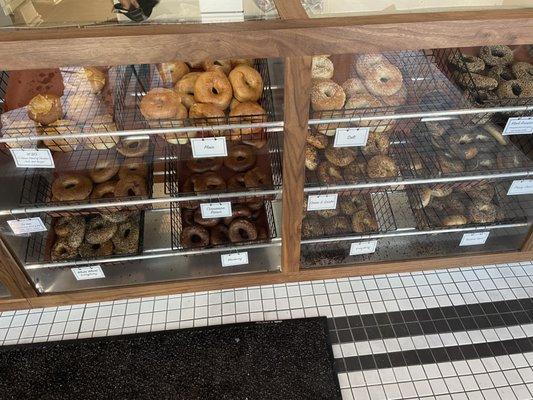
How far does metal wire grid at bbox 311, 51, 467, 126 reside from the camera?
1.66 m

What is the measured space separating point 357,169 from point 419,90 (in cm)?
41

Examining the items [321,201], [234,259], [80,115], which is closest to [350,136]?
[321,201]

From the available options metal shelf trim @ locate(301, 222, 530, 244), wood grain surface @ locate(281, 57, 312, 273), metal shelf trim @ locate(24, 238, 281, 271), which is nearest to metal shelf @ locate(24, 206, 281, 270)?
metal shelf trim @ locate(24, 238, 281, 271)

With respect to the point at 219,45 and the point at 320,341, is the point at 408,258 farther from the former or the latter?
the point at 219,45

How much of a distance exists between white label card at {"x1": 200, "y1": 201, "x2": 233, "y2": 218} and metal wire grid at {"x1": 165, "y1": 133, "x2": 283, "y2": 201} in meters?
0.05

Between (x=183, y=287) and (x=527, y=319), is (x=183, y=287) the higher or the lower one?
the higher one

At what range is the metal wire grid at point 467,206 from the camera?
2057 millimetres

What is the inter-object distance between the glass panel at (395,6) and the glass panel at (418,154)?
0.36 meters

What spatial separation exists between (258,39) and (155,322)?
1424mm

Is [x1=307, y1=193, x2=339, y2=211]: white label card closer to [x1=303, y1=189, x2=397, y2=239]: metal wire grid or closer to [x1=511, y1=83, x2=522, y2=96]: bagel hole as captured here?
[x1=303, y1=189, x2=397, y2=239]: metal wire grid

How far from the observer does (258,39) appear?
1148 millimetres

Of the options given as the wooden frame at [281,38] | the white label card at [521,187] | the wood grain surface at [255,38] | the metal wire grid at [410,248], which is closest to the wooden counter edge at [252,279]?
the metal wire grid at [410,248]

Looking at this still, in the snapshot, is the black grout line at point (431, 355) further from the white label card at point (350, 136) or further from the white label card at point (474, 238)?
the white label card at point (350, 136)

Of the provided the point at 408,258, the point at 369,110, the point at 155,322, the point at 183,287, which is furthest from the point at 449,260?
the point at 155,322
